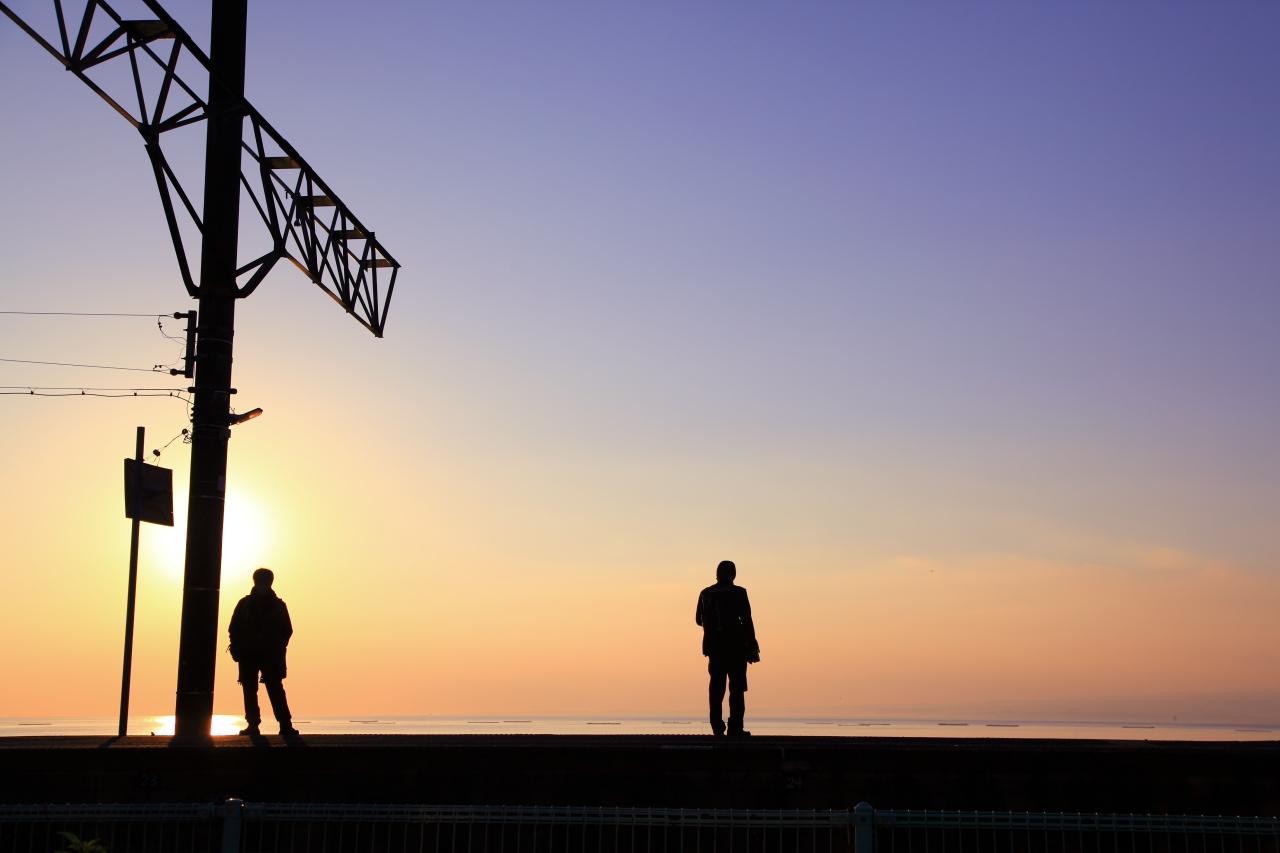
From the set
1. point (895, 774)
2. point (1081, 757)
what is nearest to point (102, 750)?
point (895, 774)

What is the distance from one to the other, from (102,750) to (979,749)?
6948mm

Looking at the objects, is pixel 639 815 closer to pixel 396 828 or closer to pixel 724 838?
pixel 724 838

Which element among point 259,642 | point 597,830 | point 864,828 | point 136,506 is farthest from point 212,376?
point 864,828

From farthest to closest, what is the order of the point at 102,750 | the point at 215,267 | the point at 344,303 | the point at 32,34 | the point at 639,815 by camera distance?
the point at 344,303, the point at 215,267, the point at 32,34, the point at 102,750, the point at 639,815

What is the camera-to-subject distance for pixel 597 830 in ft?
35.5

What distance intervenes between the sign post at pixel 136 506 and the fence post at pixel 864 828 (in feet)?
26.8

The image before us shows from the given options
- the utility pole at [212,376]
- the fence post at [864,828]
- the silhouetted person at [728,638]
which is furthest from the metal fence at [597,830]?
the silhouetted person at [728,638]

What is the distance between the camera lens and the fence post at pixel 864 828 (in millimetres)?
9789

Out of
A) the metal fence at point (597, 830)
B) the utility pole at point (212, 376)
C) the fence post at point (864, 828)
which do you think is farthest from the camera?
the utility pole at point (212, 376)

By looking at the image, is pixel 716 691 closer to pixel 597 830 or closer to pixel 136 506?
pixel 597 830

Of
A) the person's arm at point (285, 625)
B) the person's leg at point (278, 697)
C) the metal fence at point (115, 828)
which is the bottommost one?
the metal fence at point (115, 828)

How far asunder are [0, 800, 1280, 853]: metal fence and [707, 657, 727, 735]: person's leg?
4.20m

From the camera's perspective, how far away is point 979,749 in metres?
11.8

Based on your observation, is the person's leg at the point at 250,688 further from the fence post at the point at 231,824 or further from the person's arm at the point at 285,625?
the fence post at the point at 231,824
